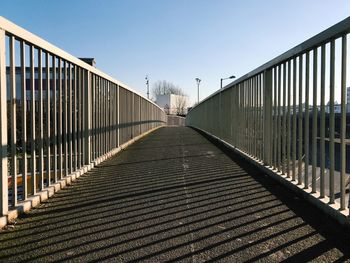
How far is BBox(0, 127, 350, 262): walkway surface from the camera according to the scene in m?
2.75

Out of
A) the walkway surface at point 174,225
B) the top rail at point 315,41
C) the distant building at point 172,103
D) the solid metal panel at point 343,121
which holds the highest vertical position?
the distant building at point 172,103

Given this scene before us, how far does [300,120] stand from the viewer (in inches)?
178

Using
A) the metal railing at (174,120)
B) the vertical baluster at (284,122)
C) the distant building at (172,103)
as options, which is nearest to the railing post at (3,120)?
the vertical baluster at (284,122)

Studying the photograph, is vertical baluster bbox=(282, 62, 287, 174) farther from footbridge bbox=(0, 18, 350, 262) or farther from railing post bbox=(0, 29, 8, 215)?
railing post bbox=(0, 29, 8, 215)

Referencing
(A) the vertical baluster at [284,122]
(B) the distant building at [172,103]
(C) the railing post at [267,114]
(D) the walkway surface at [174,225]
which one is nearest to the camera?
(D) the walkway surface at [174,225]

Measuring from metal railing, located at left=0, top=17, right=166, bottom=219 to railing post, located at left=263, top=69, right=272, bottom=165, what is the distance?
114 inches

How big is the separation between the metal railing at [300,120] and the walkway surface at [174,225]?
400 millimetres

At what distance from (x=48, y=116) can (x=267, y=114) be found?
3361 millimetres

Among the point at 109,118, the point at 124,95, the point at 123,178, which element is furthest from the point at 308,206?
the point at 124,95

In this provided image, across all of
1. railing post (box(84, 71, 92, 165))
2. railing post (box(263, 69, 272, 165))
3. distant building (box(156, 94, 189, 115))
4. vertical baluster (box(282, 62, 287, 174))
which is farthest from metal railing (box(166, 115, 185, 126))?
vertical baluster (box(282, 62, 287, 174))

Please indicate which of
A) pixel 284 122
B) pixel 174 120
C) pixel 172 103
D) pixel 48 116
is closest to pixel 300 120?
pixel 284 122

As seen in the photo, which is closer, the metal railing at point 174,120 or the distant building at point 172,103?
the metal railing at point 174,120

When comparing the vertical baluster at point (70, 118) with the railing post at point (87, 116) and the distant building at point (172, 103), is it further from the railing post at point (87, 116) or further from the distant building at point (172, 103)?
the distant building at point (172, 103)

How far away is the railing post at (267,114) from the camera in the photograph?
19.5 ft
